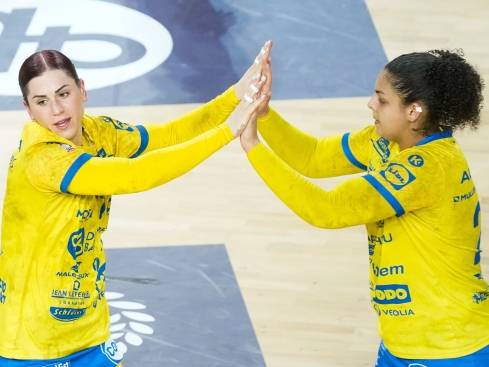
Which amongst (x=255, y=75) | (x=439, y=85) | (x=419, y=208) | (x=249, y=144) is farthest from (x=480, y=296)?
(x=255, y=75)

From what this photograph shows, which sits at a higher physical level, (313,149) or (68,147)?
(68,147)

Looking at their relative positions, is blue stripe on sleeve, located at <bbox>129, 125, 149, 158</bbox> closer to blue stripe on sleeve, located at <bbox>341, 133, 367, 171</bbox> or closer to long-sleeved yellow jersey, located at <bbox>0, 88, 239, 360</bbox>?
long-sleeved yellow jersey, located at <bbox>0, 88, 239, 360</bbox>

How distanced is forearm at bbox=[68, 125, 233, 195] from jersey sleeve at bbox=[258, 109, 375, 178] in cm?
72

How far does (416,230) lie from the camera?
15.0ft

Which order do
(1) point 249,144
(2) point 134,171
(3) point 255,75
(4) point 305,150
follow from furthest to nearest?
1. (4) point 305,150
2. (3) point 255,75
3. (1) point 249,144
4. (2) point 134,171

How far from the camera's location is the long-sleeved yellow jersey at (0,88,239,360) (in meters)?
4.46

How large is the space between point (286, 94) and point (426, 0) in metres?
1.98

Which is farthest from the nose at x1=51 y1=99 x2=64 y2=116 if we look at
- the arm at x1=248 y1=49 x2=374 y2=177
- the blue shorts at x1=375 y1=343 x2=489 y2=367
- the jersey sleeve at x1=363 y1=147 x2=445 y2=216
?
the blue shorts at x1=375 y1=343 x2=489 y2=367

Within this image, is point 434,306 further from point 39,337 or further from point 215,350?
point 215,350

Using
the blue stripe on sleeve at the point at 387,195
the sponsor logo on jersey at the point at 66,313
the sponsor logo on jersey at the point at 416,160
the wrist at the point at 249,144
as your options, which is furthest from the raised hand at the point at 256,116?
the sponsor logo on jersey at the point at 66,313

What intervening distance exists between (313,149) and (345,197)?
777mm

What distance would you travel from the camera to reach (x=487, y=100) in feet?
30.0

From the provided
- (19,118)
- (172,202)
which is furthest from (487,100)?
(19,118)

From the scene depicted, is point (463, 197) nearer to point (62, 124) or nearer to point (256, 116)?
point (256, 116)
